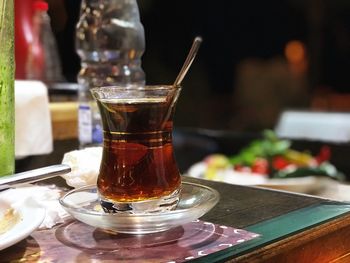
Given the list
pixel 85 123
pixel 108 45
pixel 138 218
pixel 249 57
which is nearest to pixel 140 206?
pixel 138 218

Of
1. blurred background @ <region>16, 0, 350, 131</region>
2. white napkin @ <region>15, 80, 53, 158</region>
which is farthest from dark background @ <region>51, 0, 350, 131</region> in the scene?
white napkin @ <region>15, 80, 53, 158</region>

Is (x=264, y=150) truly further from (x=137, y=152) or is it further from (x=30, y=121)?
(x=137, y=152)

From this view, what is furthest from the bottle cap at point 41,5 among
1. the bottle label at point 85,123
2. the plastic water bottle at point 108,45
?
the bottle label at point 85,123

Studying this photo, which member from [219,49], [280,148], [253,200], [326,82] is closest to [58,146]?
[253,200]

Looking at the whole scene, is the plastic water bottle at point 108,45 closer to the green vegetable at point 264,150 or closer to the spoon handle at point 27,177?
the spoon handle at point 27,177

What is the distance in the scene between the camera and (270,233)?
665 millimetres

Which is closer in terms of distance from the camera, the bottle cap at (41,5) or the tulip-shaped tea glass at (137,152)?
the tulip-shaped tea glass at (137,152)

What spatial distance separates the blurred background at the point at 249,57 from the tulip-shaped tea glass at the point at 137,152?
409 centimetres

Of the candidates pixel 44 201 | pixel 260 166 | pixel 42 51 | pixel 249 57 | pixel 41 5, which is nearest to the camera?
pixel 44 201

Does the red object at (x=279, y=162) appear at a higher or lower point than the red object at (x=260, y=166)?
higher

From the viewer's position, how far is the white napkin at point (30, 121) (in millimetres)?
1249

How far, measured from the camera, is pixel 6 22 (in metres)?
0.87

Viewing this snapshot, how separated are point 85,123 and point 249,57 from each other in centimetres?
412

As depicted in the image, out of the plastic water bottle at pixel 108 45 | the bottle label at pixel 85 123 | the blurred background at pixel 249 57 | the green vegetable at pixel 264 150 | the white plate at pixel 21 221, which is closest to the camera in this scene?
the white plate at pixel 21 221
